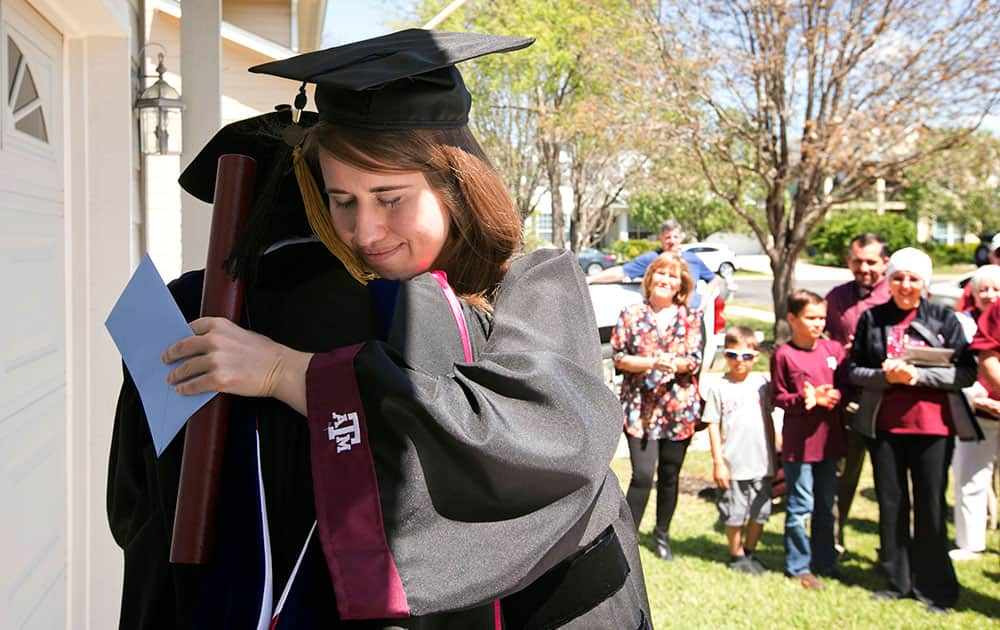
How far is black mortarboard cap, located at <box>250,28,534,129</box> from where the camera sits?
4.39ft

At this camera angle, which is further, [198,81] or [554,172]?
[554,172]

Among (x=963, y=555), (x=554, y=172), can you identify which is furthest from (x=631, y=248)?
(x=963, y=555)

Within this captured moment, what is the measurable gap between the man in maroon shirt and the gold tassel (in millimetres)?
5180

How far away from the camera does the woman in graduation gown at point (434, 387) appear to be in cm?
120

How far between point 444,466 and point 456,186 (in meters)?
0.48

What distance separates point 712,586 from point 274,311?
14.3 feet

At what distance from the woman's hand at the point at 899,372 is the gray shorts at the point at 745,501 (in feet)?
3.23

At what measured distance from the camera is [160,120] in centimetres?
396

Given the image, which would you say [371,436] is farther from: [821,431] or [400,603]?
[821,431]

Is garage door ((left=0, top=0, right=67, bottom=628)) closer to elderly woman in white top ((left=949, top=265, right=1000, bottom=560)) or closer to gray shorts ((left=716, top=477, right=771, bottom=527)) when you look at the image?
gray shorts ((left=716, top=477, right=771, bottom=527))

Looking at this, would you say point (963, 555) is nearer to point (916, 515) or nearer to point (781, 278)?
point (916, 515)

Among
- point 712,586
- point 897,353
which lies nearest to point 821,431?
point 897,353

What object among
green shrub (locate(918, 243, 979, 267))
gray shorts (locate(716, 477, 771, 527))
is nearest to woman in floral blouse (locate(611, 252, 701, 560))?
gray shorts (locate(716, 477, 771, 527))

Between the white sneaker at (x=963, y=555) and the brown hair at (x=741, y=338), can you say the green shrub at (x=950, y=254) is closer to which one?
the white sneaker at (x=963, y=555)
